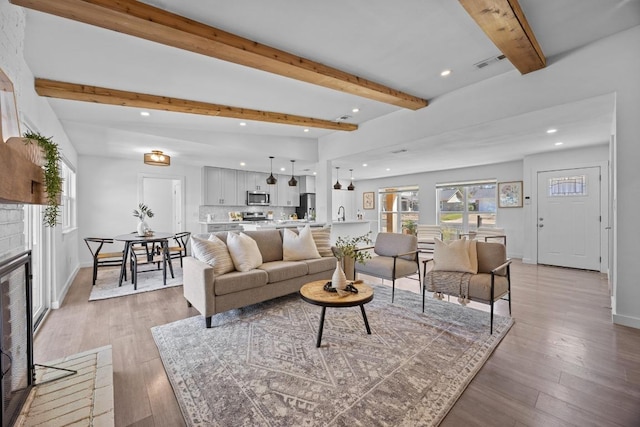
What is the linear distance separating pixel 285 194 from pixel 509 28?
23.6 feet

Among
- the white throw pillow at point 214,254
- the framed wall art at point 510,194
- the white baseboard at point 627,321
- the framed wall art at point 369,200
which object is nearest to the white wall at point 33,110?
the white throw pillow at point 214,254

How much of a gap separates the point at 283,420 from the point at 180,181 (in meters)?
6.78

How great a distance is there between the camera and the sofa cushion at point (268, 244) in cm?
386

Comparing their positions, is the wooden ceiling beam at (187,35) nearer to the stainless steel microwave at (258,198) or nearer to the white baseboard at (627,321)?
the white baseboard at (627,321)

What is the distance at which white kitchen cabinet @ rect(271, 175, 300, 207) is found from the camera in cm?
867

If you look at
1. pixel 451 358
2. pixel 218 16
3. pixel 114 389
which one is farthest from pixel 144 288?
pixel 451 358

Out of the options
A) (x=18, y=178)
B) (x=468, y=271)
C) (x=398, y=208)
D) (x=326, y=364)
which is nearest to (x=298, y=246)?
(x=326, y=364)

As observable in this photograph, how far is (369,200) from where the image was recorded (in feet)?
33.4

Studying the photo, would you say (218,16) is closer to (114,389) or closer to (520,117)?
(114,389)

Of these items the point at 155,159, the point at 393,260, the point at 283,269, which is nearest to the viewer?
the point at 283,269

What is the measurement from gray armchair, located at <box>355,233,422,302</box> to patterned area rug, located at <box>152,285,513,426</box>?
0.52 meters

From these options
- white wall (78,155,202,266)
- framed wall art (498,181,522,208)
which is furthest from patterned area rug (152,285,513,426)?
framed wall art (498,181,522,208)

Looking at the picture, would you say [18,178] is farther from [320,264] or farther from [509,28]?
[509,28]

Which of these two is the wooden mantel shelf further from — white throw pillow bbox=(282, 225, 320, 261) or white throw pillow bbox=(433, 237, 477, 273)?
white throw pillow bbox=(433, 237, 477, 273)
